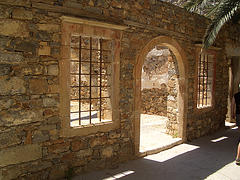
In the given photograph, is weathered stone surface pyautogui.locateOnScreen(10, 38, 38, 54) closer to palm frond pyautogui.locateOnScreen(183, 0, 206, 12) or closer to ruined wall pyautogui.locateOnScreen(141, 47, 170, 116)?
palm frond pyautogui.locateOnScreen(183, 0, 206, 12)

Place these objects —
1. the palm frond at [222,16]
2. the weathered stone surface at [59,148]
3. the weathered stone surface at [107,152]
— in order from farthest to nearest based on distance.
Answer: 1. the palm frond at [222,16]
2. the weathered stone surface at [107,152]
3. the weathered stone surface at [59,148]

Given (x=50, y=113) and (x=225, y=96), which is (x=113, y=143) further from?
(x=225, y=96)

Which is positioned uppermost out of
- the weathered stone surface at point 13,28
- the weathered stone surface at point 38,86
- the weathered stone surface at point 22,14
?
the weathered stone surface at point 22,14

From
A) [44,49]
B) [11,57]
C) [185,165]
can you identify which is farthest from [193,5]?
[11,57]

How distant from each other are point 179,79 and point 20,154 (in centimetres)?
474

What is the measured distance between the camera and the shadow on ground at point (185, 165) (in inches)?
160

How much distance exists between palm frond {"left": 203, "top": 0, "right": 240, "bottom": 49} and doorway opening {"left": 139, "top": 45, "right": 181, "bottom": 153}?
1303mm

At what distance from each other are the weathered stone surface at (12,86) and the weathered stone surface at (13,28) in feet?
2.25

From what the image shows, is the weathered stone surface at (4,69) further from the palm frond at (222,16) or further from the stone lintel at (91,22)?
the palm frond at (222,16)

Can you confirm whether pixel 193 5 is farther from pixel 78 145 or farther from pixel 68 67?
pixel 78 145

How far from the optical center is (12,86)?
311 cm

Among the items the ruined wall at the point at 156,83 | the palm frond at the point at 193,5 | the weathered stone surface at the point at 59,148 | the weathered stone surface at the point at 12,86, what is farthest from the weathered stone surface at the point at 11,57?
the ruined wall at the point at 156,83

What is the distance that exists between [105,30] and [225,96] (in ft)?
20.7

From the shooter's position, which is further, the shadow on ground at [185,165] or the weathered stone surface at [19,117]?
the shadow on ground at [185,165]
